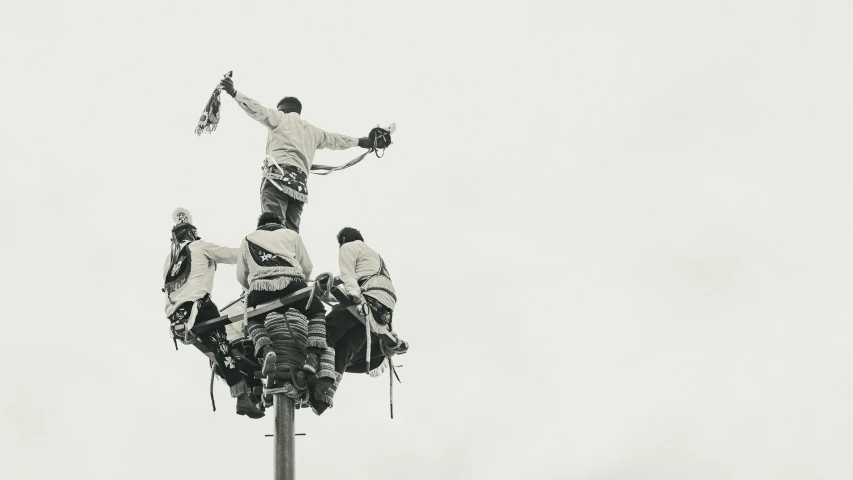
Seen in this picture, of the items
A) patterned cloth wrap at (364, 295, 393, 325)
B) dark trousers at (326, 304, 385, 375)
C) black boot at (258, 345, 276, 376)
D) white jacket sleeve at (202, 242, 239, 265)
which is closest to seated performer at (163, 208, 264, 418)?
white jacket sleeve at (202, 242, 239, 265)

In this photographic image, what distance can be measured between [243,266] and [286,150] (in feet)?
9.42

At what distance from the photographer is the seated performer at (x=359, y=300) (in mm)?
21344

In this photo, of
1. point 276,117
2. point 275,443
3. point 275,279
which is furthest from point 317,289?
point 276,117

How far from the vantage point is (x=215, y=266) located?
21953 mm

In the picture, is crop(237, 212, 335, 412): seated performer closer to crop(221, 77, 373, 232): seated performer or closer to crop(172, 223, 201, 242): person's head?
crop(172, 223, 201, 242): person's head

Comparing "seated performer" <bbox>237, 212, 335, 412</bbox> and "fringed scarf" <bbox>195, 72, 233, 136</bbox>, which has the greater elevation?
"fringed scarf" <bbox>195, 72, 233, 136</bbox>

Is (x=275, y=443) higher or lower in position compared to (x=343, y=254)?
lower

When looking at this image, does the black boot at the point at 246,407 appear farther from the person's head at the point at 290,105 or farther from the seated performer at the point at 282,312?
the person's head at the point at 290,105

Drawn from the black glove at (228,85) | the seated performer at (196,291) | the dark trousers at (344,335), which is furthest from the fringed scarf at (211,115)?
the dark trousers at (344,335)

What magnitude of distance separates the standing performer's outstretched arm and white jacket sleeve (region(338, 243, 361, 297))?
2.73 meters

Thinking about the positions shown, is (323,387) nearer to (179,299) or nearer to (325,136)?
(179,299)

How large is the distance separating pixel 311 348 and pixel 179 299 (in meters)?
2.01

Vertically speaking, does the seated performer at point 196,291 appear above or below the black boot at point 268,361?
above

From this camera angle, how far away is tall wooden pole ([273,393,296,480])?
65.8ft
